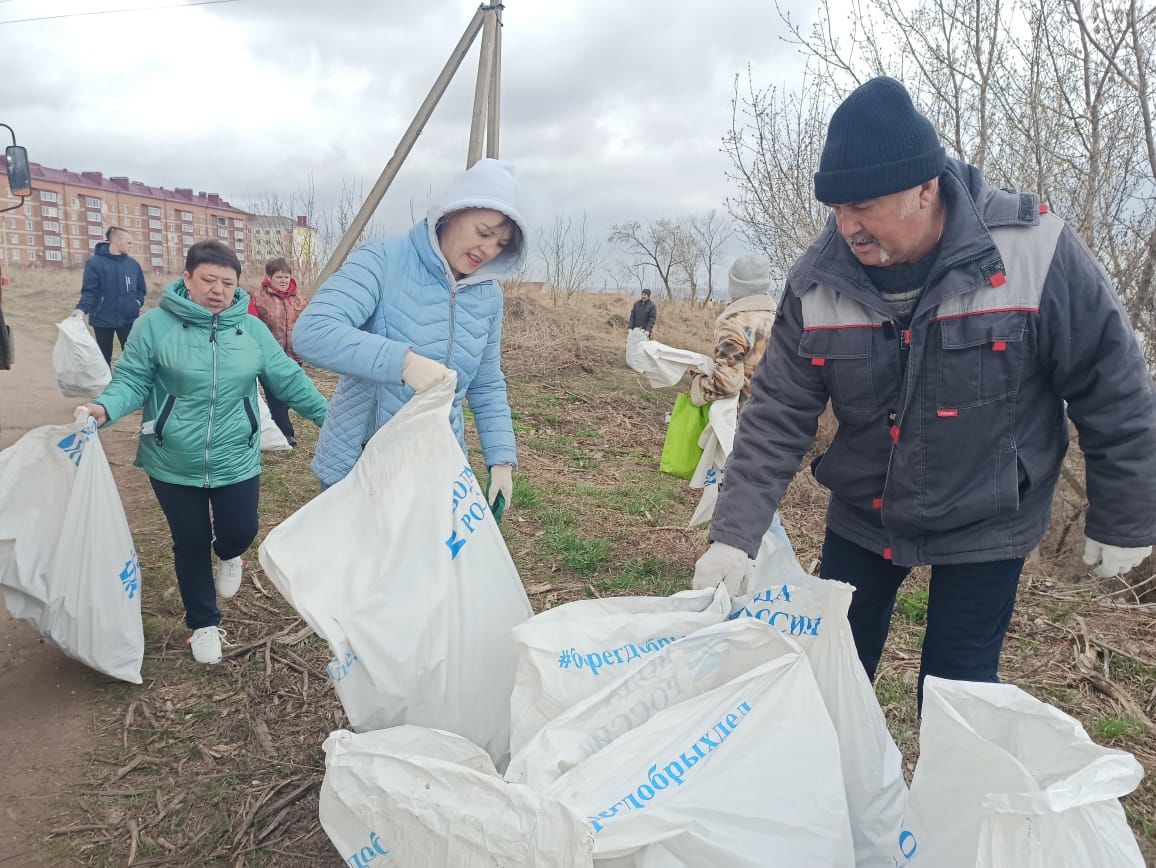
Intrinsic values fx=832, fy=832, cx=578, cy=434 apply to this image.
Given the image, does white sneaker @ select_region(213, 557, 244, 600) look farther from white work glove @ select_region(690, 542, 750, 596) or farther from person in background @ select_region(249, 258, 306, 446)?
person in background @ select_region(249, 258, 306, 446)

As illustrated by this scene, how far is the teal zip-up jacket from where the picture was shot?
2938 mm

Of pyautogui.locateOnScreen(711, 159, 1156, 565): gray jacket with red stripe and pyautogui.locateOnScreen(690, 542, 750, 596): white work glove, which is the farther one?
pyautogui.locateOnScreen(690, 542, 750, 596): white work glove

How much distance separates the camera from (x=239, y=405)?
10.2 ft

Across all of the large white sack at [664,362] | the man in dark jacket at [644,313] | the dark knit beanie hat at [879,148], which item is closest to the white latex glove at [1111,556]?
the dark knit beanie hat at [879,148]

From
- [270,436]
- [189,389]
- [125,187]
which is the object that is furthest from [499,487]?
[125,187]

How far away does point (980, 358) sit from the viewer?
164 cm

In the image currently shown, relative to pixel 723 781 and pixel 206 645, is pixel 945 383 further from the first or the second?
pixel 206 645

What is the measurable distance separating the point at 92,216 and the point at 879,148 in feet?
169

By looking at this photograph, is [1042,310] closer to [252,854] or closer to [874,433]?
[874,433]

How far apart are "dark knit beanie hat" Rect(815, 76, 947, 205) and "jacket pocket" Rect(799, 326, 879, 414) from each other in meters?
0.30

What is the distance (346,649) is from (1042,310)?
159 cm

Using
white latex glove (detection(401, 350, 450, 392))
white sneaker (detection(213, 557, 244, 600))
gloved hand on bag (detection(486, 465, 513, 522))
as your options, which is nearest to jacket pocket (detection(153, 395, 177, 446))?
white sneaker (detection(213, 557, 244, 600))

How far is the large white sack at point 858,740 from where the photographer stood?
162 cm

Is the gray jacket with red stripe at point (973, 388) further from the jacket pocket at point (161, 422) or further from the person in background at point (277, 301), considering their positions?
the person in background at point (277, 301)
